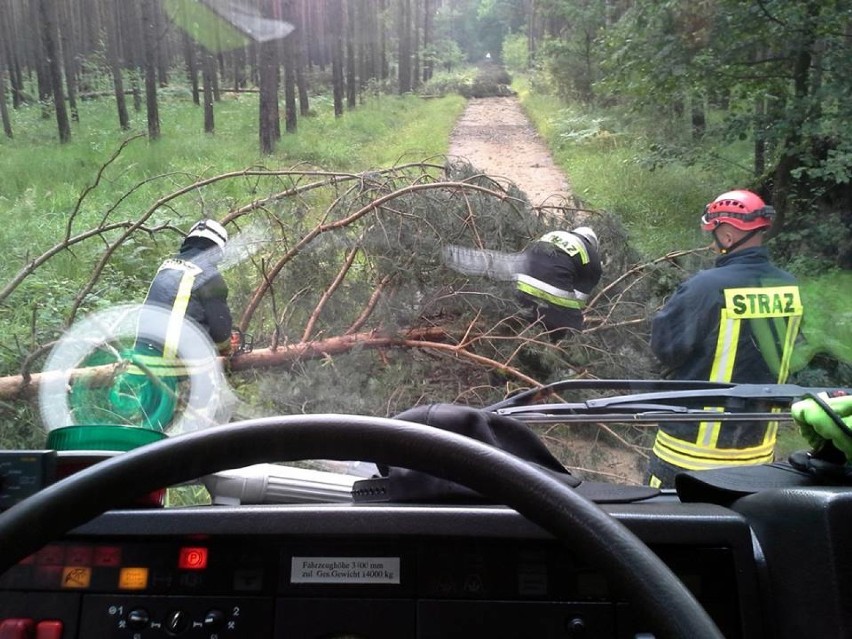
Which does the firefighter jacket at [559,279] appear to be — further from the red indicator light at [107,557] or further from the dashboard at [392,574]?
the red indicator light at [107,557]

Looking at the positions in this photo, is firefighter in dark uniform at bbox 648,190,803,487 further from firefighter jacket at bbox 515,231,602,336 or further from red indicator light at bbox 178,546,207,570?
red indicator light at bbox 178,546,207,570

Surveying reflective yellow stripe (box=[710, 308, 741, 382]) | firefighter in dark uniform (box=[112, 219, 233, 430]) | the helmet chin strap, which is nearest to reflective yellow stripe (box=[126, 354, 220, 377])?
firefighter in dark uniform (box=[112, 219, 233, 430])

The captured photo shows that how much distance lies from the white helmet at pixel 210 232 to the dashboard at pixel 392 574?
3710 mm

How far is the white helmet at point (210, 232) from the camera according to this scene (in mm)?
5227

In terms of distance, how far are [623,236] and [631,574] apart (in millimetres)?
5121

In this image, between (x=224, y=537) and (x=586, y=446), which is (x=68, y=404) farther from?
(x=224, y=537)

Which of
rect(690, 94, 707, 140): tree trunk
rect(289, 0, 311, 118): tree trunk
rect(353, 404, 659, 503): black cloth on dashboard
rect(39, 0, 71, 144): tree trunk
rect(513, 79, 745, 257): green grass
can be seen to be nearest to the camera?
rect(353, 404, 659, 503): black cloth on dashboard

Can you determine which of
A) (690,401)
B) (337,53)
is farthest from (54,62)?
(690,401)

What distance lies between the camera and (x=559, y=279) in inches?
206

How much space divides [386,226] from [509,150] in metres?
2.96

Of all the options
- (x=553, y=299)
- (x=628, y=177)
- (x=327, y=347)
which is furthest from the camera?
(x=628, y=177)

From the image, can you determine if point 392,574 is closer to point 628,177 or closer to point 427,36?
point 628,177

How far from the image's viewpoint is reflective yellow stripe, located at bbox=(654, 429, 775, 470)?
11.9 ft

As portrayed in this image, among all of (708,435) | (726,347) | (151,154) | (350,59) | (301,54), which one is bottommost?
(708,435)
